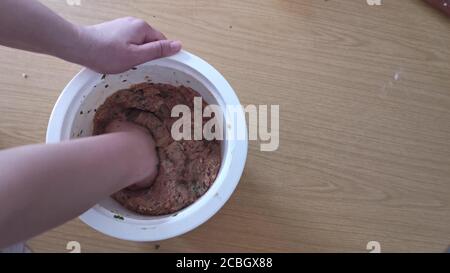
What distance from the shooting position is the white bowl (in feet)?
1.47

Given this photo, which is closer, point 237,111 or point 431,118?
point 237,111

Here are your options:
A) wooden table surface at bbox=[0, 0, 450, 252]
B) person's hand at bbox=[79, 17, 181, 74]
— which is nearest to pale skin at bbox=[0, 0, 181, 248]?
person's hand at bbox=[79, 17, 181, 74]

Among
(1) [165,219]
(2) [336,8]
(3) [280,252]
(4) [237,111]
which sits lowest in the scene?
(3) [280,252]

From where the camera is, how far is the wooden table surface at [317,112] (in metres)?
0.57

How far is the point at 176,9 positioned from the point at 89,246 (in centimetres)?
39

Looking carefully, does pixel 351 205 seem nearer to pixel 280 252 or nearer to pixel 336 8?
pixel 280 252

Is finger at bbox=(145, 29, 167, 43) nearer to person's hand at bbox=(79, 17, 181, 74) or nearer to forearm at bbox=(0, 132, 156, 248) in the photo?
person's hand at bbox=(79, 17, 181, 74)

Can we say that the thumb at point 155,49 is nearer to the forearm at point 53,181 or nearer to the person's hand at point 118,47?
the person's hand at point 118,47

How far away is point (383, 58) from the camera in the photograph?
63 centimetres

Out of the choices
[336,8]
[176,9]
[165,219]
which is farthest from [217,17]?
[165,219]

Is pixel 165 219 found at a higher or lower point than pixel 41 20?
lower

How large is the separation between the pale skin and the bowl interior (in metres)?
0.03

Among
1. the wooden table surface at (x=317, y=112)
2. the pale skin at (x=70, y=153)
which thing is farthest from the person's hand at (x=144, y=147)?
the wooden table surface at (x=317, y=112)

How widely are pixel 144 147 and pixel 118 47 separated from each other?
0.13m
